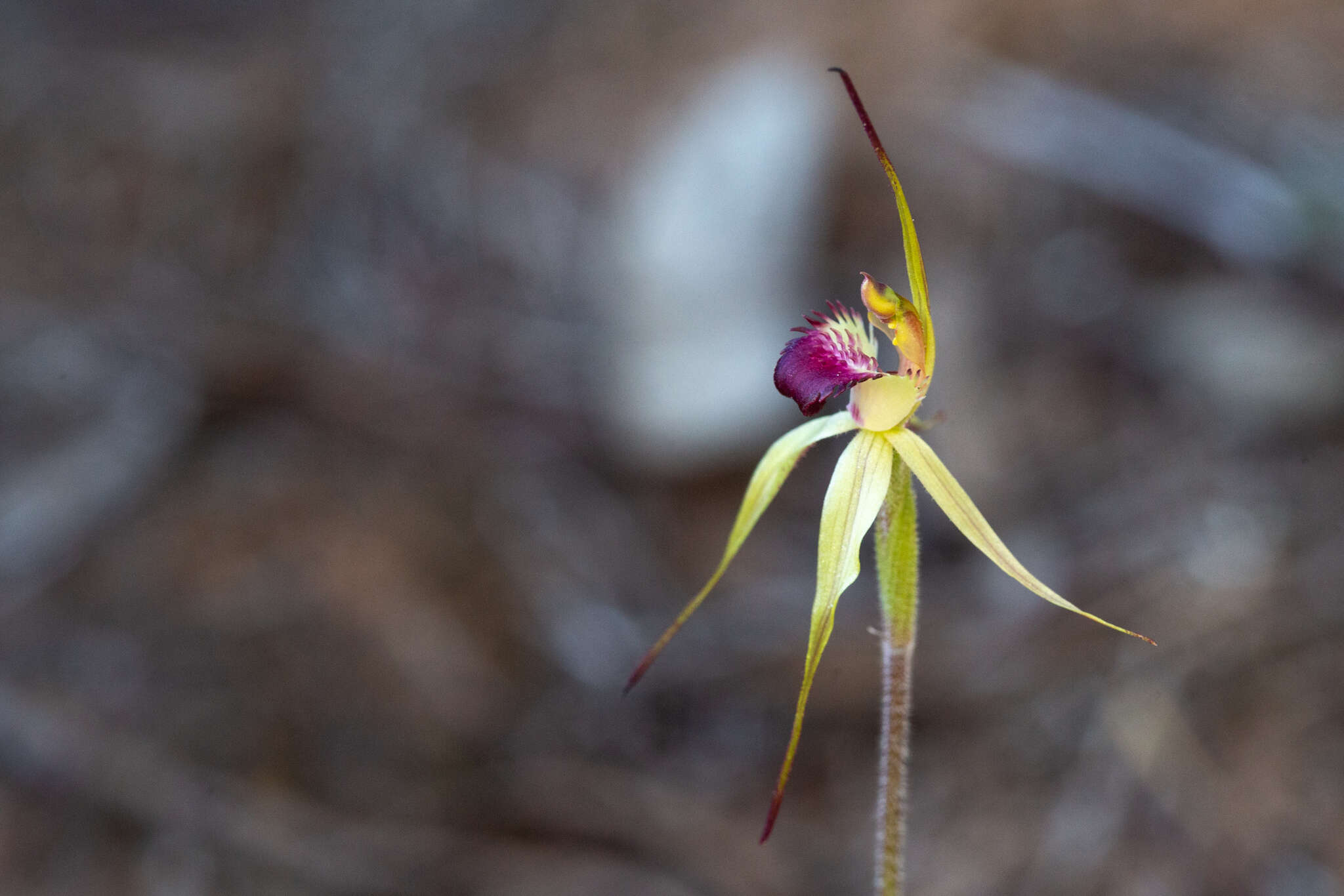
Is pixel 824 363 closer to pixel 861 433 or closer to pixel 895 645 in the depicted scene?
pixel 861 433

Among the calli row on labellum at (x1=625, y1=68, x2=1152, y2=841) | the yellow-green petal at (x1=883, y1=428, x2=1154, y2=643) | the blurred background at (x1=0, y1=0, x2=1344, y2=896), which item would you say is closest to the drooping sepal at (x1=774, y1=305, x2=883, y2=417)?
the calli row on labellum at (x1=625, y1=68, x2=1152, y2=841)

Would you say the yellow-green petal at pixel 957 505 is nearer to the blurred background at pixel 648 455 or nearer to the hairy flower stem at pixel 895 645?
the hairy flower stem at pixel 895 645

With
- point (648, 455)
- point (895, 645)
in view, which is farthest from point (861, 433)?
point (648, 455)

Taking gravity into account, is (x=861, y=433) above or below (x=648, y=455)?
above

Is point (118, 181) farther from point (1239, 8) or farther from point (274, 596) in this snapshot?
point (1239, 8)

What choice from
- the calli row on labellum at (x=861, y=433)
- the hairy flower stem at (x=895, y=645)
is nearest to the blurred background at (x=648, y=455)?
the hairy flower stem at (x=895, y=645)

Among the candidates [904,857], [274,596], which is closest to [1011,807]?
[904,857]
